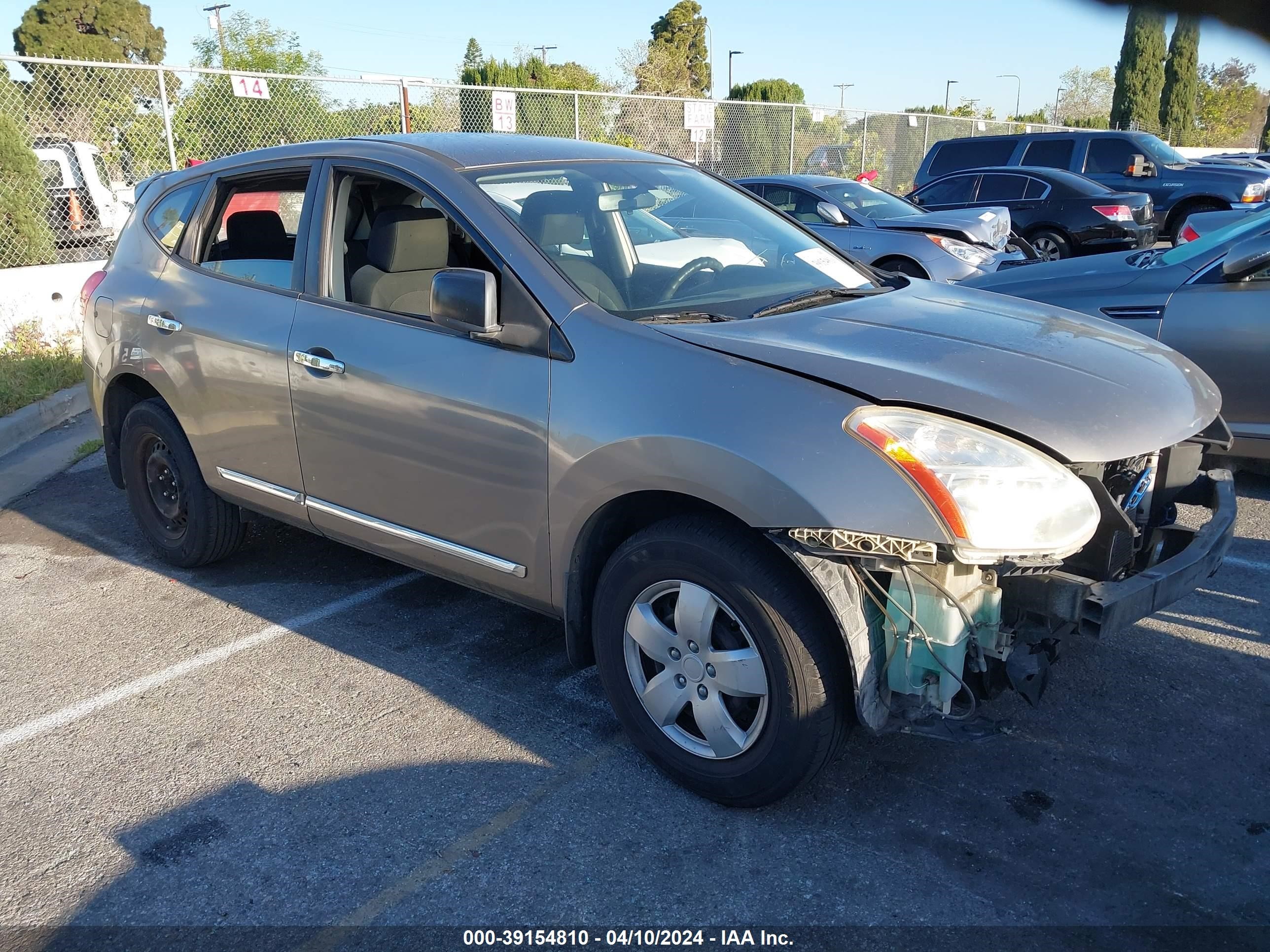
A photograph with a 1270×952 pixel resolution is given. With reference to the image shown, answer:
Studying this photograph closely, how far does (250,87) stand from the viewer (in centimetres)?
1179

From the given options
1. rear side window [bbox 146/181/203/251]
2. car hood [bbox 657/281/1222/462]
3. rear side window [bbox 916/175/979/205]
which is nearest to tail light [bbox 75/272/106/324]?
rear side window [bbox 146/181/203/251]

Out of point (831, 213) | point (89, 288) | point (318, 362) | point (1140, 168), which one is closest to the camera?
point (318, 362)

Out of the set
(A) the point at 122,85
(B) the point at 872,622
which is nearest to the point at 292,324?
(B) the point at 872,622

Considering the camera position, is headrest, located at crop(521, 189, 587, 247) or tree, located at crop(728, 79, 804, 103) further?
tree, located at crop(728, 79, 804, 103)

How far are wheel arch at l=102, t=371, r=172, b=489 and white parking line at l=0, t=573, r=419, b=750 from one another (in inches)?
48.2

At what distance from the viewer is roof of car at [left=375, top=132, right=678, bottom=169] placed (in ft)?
12.2

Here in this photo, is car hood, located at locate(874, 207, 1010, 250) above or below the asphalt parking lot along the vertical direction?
above

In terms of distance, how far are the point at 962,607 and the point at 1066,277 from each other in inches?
153

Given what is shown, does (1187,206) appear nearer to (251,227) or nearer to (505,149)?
(505,149)

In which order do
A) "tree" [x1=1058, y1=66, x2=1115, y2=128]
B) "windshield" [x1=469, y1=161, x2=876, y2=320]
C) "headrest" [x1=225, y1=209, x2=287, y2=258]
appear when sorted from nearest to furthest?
"tree" [x1=1058, y1=66, x2=1115, y2=128] < "windshield" [x1=469, y1=161, x2=876, y2=320] < "headrest" [x1=225, y1=209, x2=287, y2=258]

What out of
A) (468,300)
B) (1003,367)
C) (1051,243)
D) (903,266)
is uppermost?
(468,300)

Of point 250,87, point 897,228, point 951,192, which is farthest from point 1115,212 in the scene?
point 250,87

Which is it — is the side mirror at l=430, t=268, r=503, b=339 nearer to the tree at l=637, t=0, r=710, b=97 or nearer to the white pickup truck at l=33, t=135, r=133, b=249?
the white pickup truck at l=33, t=135, r=133, b=249

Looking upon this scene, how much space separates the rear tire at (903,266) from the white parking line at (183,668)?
23.0 ft
